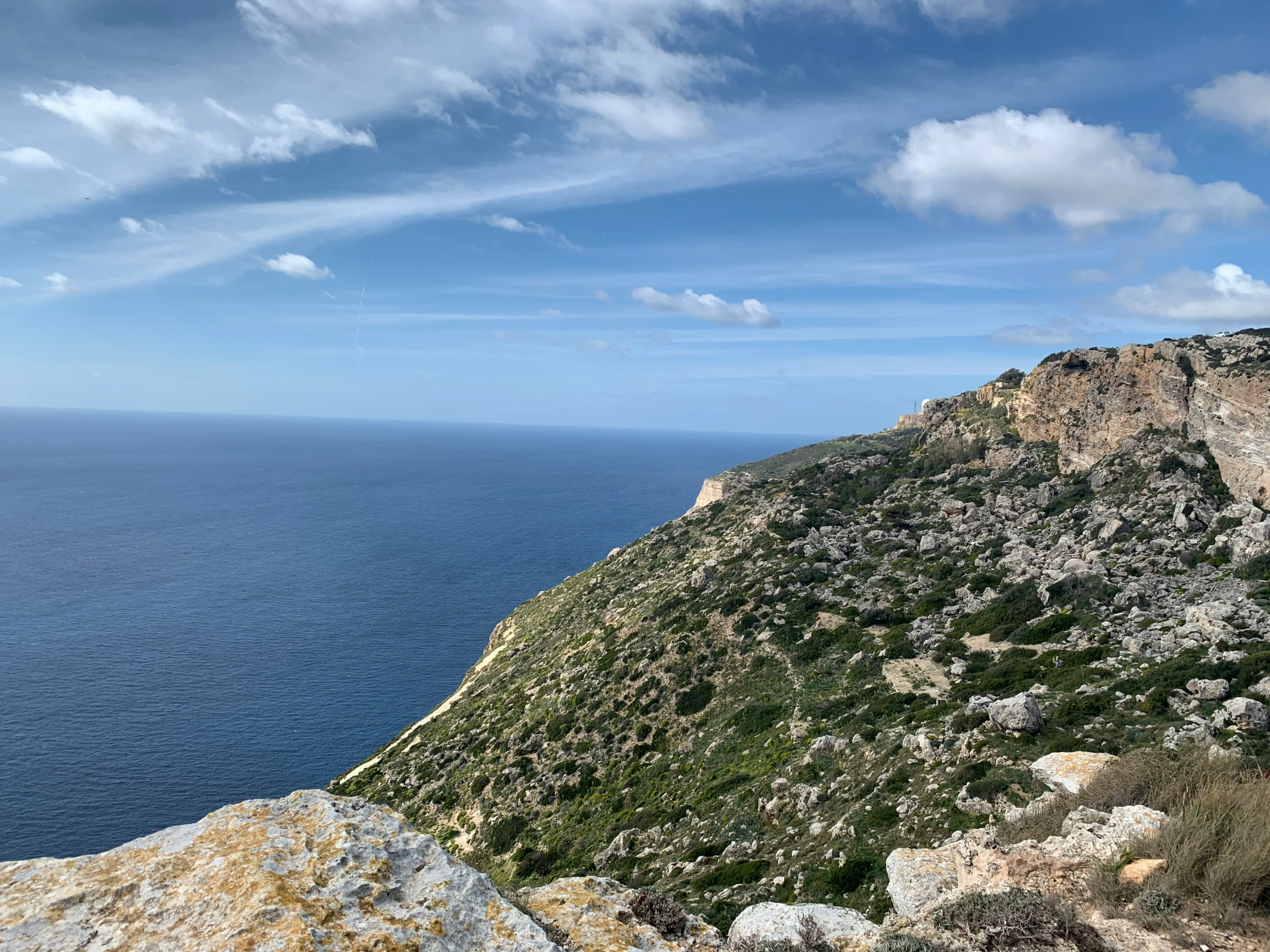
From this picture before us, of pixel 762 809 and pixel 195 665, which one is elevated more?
pixel 762 809

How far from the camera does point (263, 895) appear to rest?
5.66 m

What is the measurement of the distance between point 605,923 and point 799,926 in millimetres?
2615

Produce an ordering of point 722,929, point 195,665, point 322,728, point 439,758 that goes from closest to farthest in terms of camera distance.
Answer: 1. point 722,929
2. point 439,758
3. point 322,728
4. point 195,665

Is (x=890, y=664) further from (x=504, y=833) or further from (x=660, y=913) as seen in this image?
(x=660, y=913)

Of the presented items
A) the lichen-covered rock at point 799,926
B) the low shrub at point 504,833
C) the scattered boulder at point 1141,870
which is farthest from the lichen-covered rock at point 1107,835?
the low shrub at point 504,833

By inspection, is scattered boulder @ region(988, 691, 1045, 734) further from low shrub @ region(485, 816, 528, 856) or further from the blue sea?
the blue sea

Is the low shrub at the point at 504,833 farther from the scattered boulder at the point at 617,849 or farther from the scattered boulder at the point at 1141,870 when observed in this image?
the scattered boulder at the point at 1141,870

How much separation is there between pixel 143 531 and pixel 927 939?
185 m

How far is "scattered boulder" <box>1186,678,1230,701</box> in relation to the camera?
22.1m

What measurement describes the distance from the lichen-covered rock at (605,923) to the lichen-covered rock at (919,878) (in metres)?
3.39

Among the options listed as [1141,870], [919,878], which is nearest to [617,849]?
[919,878]

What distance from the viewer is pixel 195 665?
8500 centimetres

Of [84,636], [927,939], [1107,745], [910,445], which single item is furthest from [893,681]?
[84,636]

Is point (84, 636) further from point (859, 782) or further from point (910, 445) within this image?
point (910, 445)
